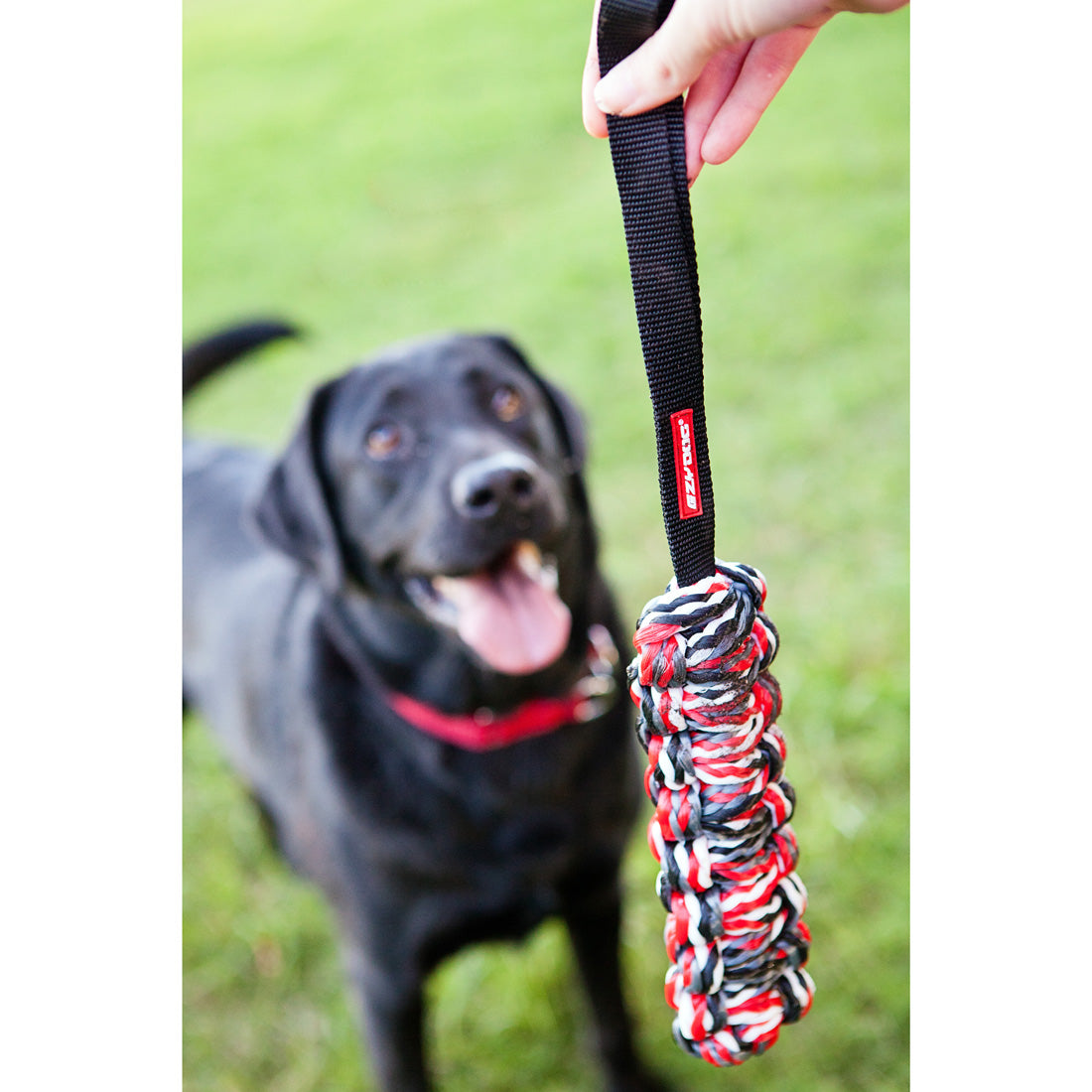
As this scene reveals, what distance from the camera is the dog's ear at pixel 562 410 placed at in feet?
6.92

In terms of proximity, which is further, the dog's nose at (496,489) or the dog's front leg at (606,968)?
the dog's front leg at (606,968)

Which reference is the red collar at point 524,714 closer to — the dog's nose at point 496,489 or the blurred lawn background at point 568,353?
the dog's nose at point 496,489

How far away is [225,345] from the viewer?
253 cm

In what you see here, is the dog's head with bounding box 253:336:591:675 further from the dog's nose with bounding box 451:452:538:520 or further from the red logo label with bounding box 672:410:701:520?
the red logo label with bounding box 672:410:701:520

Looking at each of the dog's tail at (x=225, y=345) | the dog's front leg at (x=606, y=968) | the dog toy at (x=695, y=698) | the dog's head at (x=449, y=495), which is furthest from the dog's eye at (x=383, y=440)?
the dog toy at (x=695, y=698)

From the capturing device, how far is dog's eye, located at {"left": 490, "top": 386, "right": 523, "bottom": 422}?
2.00 meters

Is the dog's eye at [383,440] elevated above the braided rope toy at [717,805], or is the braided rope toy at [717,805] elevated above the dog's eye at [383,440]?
the dog's eye at [383,440]

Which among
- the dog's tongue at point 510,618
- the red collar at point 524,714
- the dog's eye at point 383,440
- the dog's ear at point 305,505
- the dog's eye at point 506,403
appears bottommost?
the red collar at point 524,714

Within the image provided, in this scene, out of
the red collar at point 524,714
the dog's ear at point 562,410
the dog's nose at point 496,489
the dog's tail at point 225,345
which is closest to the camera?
the dog's nose at point 496,489

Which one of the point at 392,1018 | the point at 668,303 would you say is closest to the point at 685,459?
the point at 668,303

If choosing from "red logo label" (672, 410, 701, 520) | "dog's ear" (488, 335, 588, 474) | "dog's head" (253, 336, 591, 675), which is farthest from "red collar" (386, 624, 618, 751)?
"red logo label" (672, 410, 701, 520)

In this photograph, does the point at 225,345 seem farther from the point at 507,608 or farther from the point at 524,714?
the point at 524,714

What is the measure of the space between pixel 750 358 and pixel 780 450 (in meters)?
0.70

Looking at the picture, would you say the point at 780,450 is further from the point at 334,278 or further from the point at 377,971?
the point at 334,278
